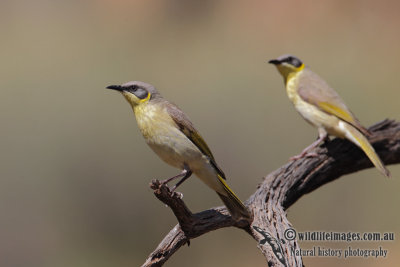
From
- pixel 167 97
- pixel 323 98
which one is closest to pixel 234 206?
pixel 323 98

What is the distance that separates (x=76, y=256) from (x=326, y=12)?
911 centimetres

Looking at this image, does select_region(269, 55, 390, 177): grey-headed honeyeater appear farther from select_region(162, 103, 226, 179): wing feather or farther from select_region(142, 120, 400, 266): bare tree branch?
select_region(162, 103, 226, 179): wing feather

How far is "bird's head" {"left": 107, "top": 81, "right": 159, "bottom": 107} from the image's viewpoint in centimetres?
470

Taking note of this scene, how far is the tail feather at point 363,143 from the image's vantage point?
5.69 metres

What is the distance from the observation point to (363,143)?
19.0 ft

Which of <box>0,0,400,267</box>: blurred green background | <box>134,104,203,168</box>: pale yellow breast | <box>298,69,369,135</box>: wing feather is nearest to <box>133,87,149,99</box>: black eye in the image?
<box>134,104,203,168</box>: pale yellow breast

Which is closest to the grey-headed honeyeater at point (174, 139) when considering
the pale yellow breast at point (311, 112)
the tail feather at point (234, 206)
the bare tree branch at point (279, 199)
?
the tail feather at point (234, 206)

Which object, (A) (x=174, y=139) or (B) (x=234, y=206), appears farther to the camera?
(B) (x=234, y=206)

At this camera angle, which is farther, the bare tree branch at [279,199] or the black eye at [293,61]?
the black eye at [293,61]

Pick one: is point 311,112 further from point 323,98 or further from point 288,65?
point 288,65

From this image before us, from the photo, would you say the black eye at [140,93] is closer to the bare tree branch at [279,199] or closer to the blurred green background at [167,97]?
the bare tree branch at [279,199]

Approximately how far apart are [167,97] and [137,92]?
692cm

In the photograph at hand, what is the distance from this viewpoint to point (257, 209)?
514 centimetres

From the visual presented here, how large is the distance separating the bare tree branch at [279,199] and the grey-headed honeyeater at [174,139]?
0.78 feet
